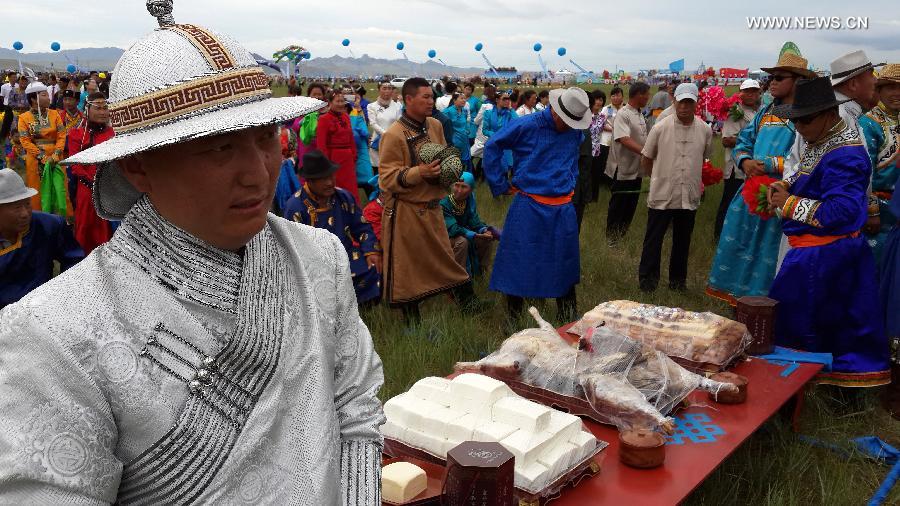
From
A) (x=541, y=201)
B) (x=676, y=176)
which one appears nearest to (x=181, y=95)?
(x=541, y=201)

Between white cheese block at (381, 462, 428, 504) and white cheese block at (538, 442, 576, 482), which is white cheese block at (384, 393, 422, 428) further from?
white cheese block at (538, 442, 576, 482)

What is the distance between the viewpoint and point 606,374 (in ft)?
8.34

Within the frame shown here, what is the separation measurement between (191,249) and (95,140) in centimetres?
508

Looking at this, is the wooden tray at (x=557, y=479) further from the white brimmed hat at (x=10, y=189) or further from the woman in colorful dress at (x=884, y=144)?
A: the woman in colorful dress at (x=884, y=144)

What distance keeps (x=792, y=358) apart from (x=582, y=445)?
1.66 m

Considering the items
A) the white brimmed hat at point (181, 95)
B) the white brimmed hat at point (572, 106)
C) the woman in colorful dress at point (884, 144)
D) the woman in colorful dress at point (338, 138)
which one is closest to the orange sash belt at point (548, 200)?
the white brimmed hat at point (572, 106)

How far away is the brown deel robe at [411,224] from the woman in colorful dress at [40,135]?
5.42m

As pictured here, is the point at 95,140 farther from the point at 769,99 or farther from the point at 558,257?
the point at 769,99

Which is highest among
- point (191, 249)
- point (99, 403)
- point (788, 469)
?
point (191, 249)

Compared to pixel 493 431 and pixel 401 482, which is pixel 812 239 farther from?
pixel 401 482

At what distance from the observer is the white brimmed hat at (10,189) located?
11.9ft

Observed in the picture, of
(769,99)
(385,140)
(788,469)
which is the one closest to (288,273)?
(788,469)

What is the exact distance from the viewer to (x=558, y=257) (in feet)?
16.2

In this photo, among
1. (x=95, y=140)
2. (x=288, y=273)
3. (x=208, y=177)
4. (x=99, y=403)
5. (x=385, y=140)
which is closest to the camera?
(x=99, y=403)
